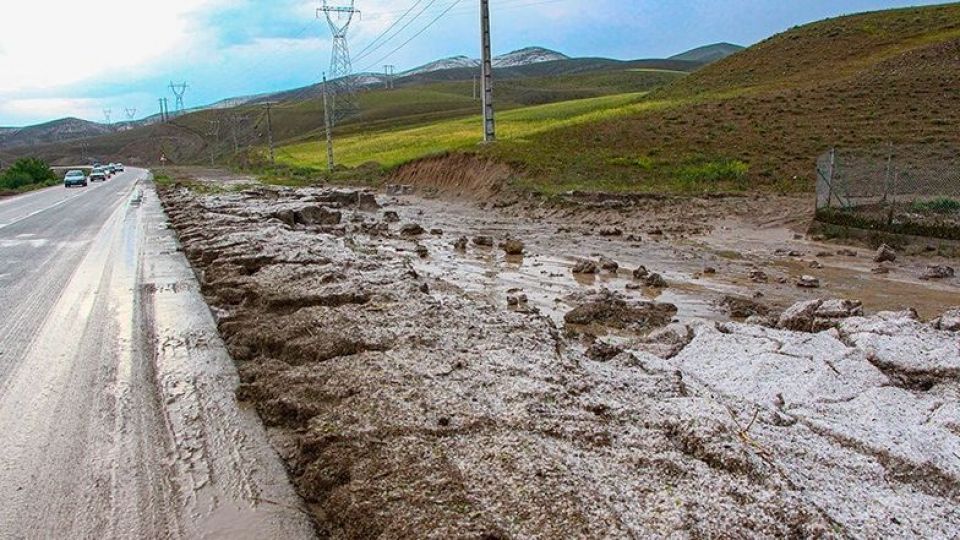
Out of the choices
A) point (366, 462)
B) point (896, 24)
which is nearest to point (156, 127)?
point (896, 24)

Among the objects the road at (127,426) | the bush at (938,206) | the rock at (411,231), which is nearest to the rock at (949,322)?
the road at (127,426)

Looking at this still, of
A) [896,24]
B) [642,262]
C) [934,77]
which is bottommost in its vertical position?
[642,262]

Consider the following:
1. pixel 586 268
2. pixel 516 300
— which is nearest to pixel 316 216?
pixel 586 268

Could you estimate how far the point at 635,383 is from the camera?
4.90 m

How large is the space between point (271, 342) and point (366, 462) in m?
2.63

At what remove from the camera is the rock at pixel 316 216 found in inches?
671

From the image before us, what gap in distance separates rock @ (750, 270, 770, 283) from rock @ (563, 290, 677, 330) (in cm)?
231

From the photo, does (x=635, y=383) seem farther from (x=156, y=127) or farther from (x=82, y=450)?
(x=156, y=127)

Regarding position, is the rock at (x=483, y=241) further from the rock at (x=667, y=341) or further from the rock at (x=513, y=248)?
the rock at (x=667, y=341)

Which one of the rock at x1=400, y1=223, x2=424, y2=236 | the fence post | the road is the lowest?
the rock at x1=400, y1=223, x2=424, y2=236

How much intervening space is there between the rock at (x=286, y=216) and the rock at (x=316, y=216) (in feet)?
0.42

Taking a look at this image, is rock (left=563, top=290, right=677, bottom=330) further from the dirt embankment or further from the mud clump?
the dirt embankment

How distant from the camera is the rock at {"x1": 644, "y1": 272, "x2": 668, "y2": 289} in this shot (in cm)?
975

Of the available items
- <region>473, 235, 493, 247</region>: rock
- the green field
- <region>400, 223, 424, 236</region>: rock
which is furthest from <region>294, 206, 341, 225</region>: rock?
the green field
